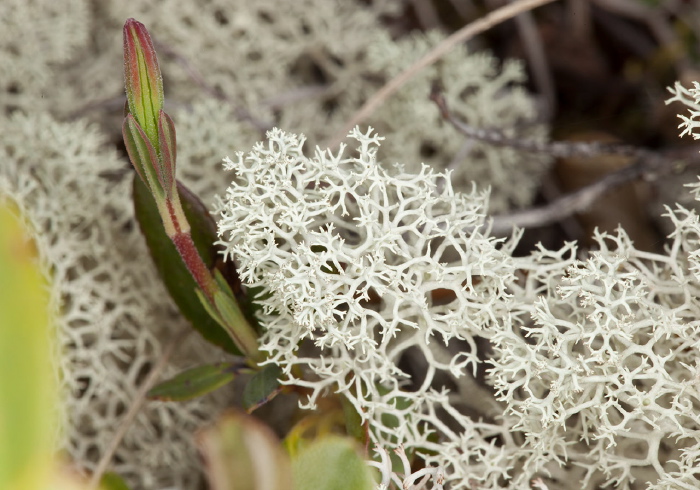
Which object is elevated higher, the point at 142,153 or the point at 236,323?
the point at 142,153

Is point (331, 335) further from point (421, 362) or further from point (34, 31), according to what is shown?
point (34, 31)

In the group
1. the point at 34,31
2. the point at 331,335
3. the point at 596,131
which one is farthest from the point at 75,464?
the point at 596,131

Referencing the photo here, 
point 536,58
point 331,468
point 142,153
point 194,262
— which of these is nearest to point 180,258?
point 194,262

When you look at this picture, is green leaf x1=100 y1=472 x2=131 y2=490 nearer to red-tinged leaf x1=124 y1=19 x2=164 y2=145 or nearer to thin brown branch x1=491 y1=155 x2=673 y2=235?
red-tinged leaf x1=124 y1=19 x2=164 y2=145

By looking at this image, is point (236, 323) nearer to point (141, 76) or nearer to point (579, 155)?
point (141, 76)

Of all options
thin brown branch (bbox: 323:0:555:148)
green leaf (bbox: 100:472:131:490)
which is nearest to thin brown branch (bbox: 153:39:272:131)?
thin brown branch (bbox: 323:0:555:148)

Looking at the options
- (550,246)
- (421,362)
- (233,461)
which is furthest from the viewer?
(550,246)

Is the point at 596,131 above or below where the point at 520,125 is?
below
